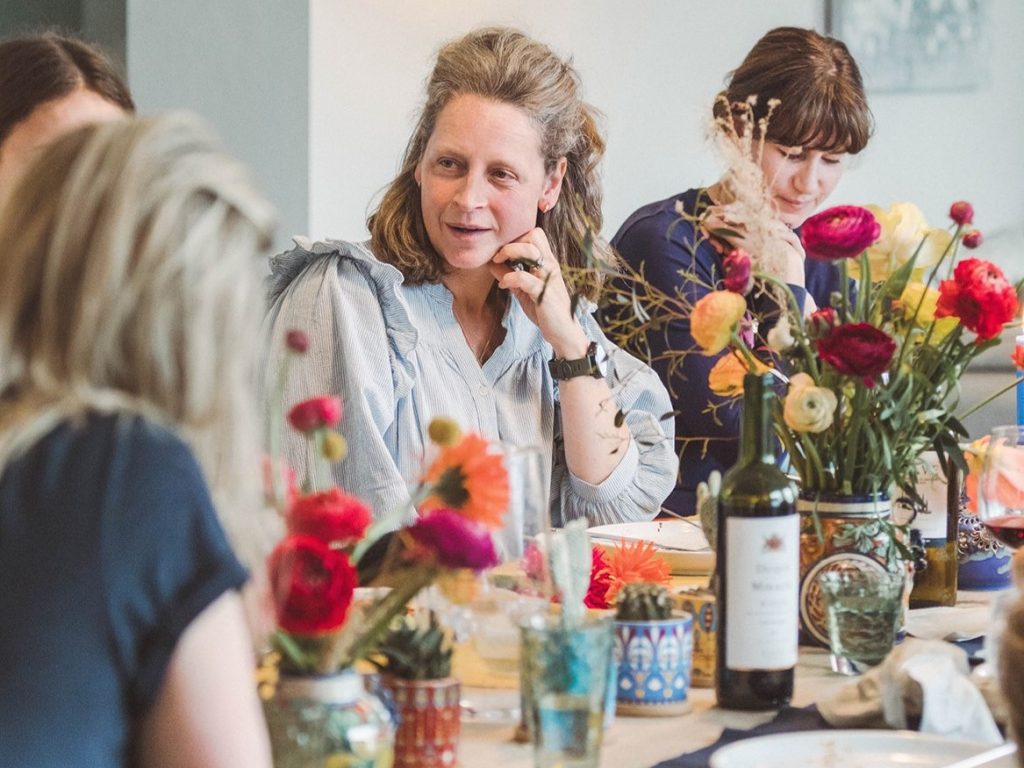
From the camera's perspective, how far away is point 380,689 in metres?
1.05

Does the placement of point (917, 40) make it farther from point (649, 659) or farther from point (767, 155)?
point (649, 659)

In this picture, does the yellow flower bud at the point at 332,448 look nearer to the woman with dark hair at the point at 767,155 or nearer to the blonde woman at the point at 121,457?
the blonde woman at the point at 121,457

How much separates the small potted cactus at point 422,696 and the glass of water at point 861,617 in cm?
49

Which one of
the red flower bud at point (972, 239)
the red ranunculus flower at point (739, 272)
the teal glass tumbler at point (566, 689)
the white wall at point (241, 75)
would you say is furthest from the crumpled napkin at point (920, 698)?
the white wall at point (241, 75)

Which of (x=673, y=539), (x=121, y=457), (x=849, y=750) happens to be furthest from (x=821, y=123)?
(x=121, y=457)

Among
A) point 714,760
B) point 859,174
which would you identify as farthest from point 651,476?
point 859,174

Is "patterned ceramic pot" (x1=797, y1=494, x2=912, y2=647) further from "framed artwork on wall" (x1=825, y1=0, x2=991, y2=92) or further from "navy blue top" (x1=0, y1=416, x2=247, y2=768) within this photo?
"framed artwork on wall" (x1=825, y1=0, x2=991, y2=92)

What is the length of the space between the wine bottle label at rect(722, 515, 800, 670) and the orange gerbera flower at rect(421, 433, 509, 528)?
0.31 metres

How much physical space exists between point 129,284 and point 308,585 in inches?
8.7

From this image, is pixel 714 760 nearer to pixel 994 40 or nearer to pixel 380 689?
pixel 380 689

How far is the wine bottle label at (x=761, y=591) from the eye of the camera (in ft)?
4.17

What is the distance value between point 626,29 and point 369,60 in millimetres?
904

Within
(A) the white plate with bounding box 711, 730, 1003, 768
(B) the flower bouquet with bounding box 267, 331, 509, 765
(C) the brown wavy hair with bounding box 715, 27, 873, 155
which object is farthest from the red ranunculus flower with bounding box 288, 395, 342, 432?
(C) the brown wavy hair with bounding box 715, 27, 873, 155

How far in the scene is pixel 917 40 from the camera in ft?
14.3
